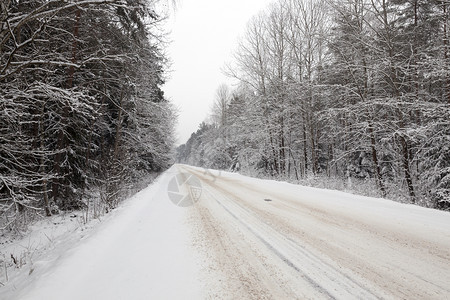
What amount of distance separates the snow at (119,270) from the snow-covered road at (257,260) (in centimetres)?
1

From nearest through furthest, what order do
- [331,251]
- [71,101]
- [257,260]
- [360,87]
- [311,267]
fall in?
1. [311,267]
2. [257,260]
3. [331,251]
4. [71,101]
5. [360,87]

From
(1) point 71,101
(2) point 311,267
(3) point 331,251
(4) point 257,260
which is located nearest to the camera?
(2) point 311,267

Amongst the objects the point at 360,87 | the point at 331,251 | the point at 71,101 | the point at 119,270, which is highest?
the point at 360,87

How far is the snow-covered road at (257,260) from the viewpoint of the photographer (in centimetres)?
228

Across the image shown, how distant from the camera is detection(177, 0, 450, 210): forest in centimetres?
809

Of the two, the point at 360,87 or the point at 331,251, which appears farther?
the point at 360,87

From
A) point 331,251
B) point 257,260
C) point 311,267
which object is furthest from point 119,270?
point 331,251

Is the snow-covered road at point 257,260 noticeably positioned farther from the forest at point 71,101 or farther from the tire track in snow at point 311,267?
the forest at point 71,101

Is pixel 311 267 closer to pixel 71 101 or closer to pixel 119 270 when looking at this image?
pixel 119 270

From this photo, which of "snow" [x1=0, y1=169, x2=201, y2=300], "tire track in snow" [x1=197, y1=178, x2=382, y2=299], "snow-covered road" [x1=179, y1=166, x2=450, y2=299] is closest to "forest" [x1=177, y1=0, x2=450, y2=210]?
"snow-covered road" [x1=179, y1=166, x2=450, y2=299]

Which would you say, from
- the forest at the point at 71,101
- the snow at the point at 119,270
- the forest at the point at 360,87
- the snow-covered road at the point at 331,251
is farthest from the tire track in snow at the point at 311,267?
the forest at the point at 360,87

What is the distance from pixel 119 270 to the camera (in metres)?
2.76

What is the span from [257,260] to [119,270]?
1888 millimetres

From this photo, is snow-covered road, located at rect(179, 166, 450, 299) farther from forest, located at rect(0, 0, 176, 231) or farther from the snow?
forest, located at rect(0, 0, 176, 231)
